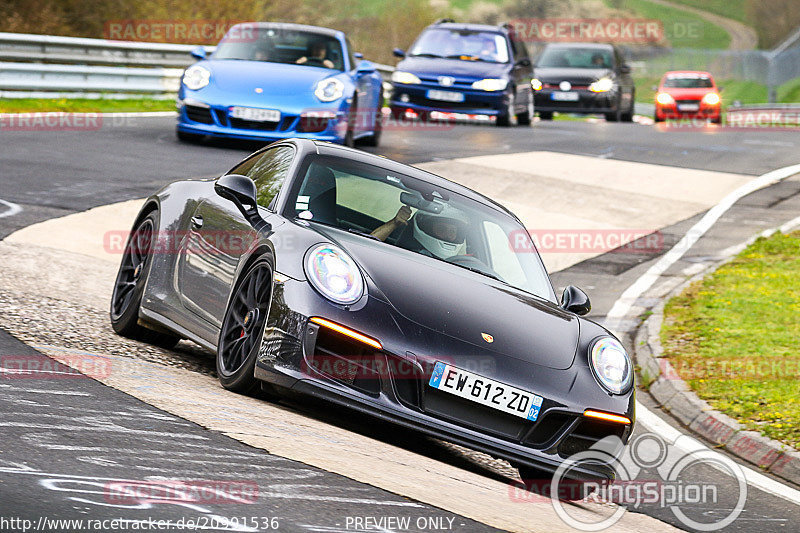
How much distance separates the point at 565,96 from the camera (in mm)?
28219

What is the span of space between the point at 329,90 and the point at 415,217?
9.43 meters

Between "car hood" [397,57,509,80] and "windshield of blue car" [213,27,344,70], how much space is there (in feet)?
18.8

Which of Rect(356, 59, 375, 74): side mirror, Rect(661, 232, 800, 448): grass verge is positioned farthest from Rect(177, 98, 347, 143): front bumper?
Rect(661, 232, 800, 448): grass verge

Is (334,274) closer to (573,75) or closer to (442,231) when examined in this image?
(442,231)

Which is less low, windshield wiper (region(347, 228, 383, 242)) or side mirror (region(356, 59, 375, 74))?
windshield wiper (region(347, 228, 383, 242))

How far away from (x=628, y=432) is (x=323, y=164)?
2.19 meters

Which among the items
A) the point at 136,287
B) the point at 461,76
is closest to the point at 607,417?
the point at 136,287

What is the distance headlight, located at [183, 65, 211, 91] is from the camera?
1572 cm

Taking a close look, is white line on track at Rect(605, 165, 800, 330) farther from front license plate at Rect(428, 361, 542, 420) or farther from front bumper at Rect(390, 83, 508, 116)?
front bumper at Rect(390, 83, 508, 116)

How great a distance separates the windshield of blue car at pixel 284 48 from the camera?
54.7ft

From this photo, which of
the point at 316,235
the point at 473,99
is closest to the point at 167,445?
the point at 316,235

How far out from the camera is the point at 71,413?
5.09 metres

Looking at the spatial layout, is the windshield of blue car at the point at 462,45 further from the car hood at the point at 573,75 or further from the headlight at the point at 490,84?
the car hood at the point at 573,75

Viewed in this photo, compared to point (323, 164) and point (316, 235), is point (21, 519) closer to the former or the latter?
point (316, 235)
